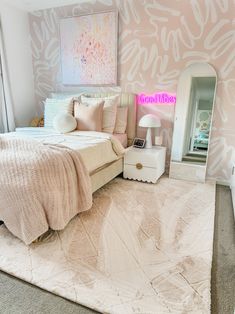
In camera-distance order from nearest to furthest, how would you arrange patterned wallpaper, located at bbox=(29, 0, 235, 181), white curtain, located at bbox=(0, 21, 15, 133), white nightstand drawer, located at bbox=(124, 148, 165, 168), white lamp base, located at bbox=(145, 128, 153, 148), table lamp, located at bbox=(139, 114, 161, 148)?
patterned wallpaper, located at bbox=(29, 0, 235, 181)
white nightstand drawer, located at bbox=(124, 148, 165, 168)
table lamp, located at bbox=(139, 114, 161, 148)
white lamp base, located at bbox=(145, 128, 153, 148)
white curtain, located at bbox=(0, 21, 15, 133)

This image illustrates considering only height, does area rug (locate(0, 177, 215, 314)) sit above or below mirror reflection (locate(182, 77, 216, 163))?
below

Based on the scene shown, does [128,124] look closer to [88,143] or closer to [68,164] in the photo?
[88,143]

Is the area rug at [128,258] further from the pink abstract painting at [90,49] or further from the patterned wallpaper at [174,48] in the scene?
the pink abstract painting at [90,49]

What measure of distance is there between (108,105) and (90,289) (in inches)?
89.7

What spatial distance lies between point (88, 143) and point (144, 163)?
2.85 feet

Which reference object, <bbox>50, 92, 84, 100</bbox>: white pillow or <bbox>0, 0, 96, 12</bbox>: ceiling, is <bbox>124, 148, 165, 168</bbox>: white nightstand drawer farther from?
<bbox>0, 0, 96, 12</bbox>: ceiling

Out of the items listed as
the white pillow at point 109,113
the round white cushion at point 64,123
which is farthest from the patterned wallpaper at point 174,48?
the round white cushion at point 64,123

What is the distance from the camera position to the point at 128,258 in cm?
159

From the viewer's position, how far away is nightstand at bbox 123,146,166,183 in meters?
2.86

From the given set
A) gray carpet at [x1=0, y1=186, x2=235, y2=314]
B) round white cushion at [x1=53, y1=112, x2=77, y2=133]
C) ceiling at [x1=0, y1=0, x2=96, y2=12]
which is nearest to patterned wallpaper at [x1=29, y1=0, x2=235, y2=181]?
ceiling at [x1=0, y1=0, x2=96, y2=12]

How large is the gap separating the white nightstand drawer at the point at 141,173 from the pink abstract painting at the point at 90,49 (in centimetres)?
135

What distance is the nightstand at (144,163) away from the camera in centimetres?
286

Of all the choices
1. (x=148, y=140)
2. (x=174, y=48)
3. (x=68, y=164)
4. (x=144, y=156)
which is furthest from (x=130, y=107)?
(x=68, y=164)

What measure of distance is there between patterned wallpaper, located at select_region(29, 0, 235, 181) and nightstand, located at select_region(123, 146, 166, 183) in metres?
0.42
